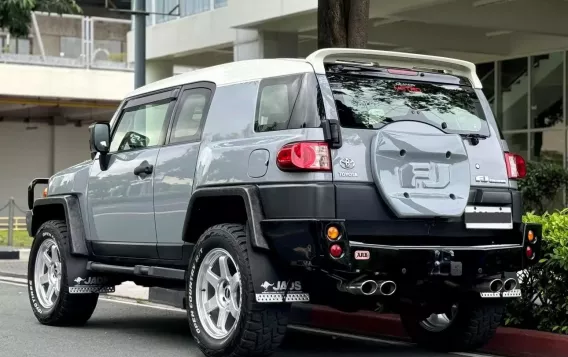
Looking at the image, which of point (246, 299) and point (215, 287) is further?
point (215, 287)

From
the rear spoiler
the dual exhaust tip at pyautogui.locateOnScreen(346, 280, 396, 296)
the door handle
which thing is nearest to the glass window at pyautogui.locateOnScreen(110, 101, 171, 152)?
the door handle

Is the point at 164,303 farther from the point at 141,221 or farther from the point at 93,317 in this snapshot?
the point at 141,221

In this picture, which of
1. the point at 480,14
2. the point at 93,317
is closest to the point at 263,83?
the point at 93,317

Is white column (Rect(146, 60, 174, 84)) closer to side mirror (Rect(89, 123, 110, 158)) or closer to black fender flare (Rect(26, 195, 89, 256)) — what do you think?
black fender flare (Rect(26, 195, 89, 256))

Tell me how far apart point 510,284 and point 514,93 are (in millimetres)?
17353

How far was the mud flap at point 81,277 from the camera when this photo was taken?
30.6ft

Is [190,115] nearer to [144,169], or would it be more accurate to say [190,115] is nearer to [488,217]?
[144,169]

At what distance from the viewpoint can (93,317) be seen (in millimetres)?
10656

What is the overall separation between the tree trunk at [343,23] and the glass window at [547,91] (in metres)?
12.4

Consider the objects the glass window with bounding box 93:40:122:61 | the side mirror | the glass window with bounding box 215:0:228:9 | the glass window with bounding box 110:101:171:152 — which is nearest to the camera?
the glass window with bounding box 110:101:171:152

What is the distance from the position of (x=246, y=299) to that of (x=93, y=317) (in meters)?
4.16

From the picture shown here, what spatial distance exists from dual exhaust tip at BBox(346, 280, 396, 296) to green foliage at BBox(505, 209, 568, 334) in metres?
1.64

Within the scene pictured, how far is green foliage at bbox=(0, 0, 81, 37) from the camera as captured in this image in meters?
20.9

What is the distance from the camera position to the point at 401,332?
29.8ft
